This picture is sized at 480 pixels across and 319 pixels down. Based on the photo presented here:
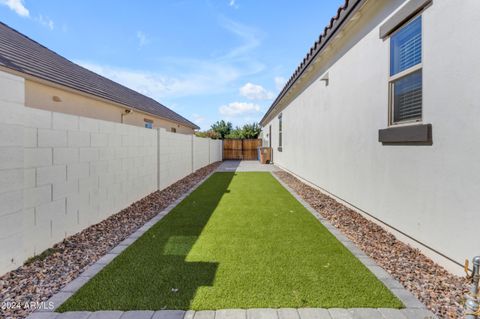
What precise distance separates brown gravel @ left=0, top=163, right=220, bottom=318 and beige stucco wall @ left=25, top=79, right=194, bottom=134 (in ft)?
14.3

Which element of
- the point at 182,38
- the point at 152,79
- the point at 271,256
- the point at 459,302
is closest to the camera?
the point at 459,302

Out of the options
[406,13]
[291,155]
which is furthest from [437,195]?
[291,155]

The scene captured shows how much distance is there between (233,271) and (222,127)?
3582cm

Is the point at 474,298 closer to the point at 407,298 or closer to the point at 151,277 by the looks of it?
the point at 407,298

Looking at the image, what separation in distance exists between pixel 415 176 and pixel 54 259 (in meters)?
4.76

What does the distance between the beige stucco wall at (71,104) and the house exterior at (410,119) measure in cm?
765

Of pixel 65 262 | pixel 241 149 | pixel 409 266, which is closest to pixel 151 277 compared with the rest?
pixel 65 262

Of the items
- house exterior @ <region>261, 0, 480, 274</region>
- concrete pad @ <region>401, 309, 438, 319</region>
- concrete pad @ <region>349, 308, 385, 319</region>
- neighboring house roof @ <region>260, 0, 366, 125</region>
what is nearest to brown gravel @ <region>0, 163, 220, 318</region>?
concrete pad @ <region>349, 308, 385, 319</region>

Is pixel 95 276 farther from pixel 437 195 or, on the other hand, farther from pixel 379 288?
pixel 437 195

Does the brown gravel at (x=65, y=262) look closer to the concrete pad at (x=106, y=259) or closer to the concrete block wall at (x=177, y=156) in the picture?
the concrete pad at (x=106, y=259)

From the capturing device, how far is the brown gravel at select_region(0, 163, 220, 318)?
253 cm

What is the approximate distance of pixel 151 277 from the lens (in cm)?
288

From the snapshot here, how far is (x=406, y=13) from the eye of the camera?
3682 millimetres

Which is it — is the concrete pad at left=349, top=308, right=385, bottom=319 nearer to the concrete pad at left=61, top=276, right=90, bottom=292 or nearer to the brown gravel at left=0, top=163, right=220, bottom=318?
the concrete pad at left=61, top=276, right=90, bottom=292
